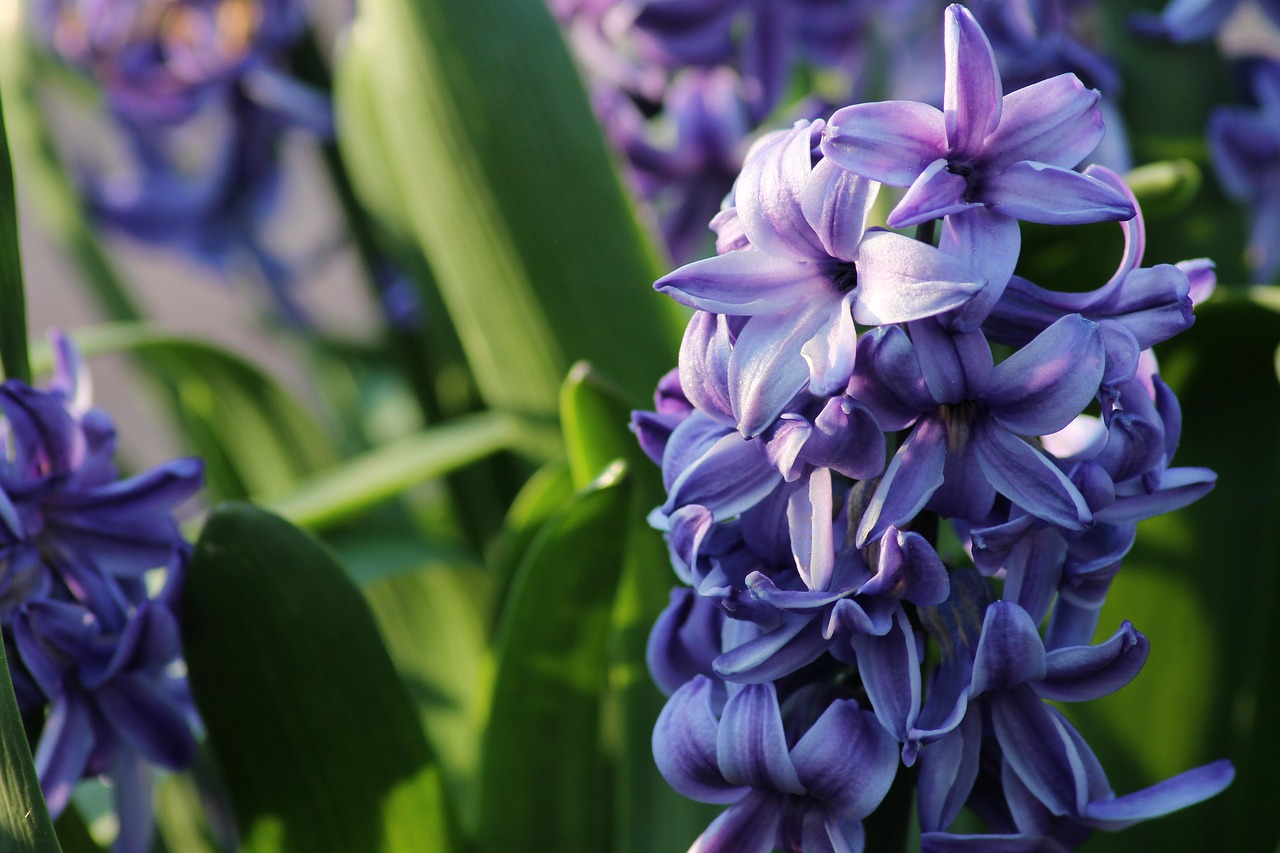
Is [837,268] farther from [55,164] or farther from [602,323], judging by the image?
[55,164]

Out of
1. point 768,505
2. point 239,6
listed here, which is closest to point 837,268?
point 768,505

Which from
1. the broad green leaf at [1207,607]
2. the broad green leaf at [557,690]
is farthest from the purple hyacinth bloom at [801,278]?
the broad green leaf at [1207,607]

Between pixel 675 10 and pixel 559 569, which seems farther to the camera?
pixel 675 10

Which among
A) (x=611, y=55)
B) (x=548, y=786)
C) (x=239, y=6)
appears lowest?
(x=548, y=786)

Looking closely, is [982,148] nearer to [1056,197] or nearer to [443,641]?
[1056,197]

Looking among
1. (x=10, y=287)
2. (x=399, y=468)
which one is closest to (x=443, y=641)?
(x=399, y=468)

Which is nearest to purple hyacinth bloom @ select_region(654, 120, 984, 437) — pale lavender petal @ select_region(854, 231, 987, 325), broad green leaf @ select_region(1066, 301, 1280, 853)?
pale lavender petal @ select_region(854, 231, 987, 325)

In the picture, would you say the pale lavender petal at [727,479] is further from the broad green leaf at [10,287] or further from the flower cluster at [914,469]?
the broad green leaf at [10,287]
